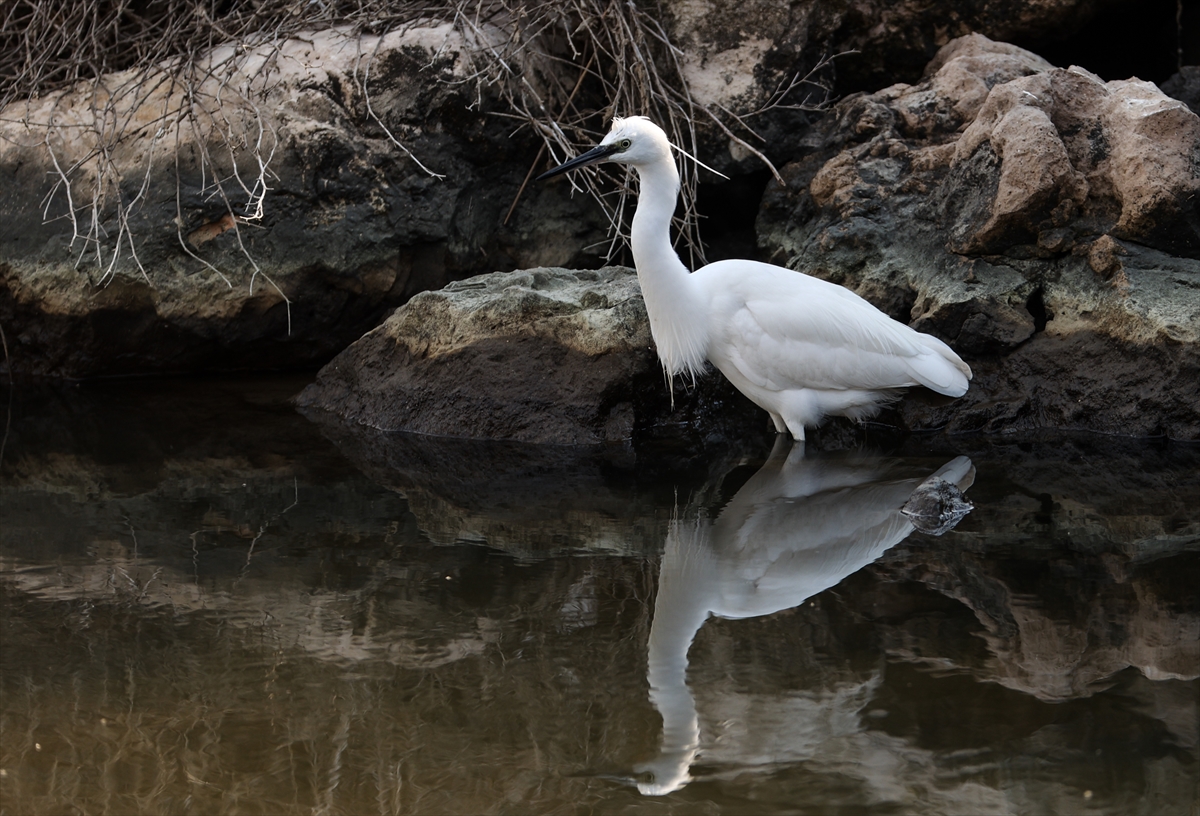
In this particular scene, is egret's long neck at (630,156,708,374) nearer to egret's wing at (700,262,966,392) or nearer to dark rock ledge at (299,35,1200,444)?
egret's wing at (700,262,966,392)

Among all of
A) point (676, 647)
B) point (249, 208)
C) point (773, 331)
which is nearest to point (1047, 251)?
point (773, 331)

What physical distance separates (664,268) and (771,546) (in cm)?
148

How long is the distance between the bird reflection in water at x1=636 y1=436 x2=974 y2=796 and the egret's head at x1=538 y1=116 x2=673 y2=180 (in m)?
1.27

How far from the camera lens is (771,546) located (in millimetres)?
3443

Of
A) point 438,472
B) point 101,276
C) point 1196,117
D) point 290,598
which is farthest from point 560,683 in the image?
point 101,276

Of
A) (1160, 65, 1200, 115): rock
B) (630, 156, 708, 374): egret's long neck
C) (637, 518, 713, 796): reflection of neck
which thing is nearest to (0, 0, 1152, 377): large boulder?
(1160, 65, 1200, 115): rock

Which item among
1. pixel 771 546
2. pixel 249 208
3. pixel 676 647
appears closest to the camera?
pixel 676 647

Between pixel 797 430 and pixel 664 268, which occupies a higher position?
pixel 664 268

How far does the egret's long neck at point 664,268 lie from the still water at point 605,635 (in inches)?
20.6

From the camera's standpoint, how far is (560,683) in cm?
256

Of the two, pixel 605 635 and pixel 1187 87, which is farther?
pixel 1187 87

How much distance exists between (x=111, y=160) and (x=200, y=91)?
1.82 feet

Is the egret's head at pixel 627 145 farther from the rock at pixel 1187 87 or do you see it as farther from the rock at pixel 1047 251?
the rock at pixel 1187 87

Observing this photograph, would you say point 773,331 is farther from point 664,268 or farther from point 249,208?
point 249,208
